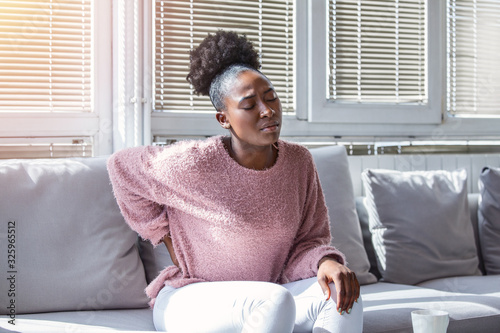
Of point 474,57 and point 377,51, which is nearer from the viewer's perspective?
point 377,51

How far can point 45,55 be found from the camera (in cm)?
231

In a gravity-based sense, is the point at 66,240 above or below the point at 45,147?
below

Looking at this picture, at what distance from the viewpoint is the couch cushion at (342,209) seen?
2232 millimetres

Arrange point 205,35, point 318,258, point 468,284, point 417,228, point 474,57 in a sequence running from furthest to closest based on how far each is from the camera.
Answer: point 474,57 → point 205,35 → point 417,228 → point 468,284 → point 318,258

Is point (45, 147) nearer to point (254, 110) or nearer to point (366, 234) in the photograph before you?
point (254, 110)

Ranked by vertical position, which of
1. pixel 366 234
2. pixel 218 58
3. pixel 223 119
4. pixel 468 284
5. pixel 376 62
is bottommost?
pixel 468 284

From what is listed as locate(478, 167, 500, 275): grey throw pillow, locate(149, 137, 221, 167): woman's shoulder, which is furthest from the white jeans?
locate(478, 167, 500, 275): grey throw pillow

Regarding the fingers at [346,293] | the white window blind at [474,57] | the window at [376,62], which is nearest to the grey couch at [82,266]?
the fingers at [346,293]

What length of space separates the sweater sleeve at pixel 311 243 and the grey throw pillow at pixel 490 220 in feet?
3.58

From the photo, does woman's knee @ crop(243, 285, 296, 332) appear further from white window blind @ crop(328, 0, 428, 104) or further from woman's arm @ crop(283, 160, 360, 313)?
white window blind @ crop(328, 0, 428, 104)

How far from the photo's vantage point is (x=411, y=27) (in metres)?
2.95

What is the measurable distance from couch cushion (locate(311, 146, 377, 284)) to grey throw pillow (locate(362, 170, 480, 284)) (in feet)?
0.32

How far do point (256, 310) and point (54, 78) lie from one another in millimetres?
1406

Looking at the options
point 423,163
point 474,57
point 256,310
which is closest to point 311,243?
point 256,310
